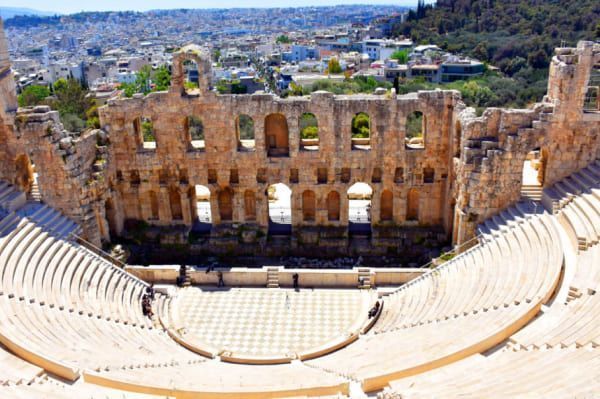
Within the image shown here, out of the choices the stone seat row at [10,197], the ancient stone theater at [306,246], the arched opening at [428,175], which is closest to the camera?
the ancient stone theater at [306,246]

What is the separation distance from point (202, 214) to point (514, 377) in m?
22.8

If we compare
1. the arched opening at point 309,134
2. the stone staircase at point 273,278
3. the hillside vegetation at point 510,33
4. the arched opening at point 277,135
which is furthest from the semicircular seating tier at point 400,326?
the hillside vegetation at point 510,33

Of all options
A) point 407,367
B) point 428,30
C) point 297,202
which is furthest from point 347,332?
point 428,30

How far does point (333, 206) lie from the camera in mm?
30922

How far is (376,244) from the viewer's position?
29484 mm

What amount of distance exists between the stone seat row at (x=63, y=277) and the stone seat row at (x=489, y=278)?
36.5 feet

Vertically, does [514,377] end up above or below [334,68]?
above

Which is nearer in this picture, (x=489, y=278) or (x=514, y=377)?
(x=514, y=377)

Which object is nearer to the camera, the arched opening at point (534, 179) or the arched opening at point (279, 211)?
the arched opening at point (534, 179)

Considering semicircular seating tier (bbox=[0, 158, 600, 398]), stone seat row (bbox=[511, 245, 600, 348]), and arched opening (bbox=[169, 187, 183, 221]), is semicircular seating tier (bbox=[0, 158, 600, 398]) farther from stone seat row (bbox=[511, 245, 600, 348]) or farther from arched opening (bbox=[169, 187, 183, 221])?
arched opening (bbox=[169, 187, 183, 221])

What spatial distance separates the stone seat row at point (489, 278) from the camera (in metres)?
20.1

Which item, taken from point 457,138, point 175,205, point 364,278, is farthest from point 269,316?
point 457,138

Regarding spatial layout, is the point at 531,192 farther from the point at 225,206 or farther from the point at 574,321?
the point at 225,206

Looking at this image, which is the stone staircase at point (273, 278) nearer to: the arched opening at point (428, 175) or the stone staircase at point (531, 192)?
the arched opening at point (428, 175)
